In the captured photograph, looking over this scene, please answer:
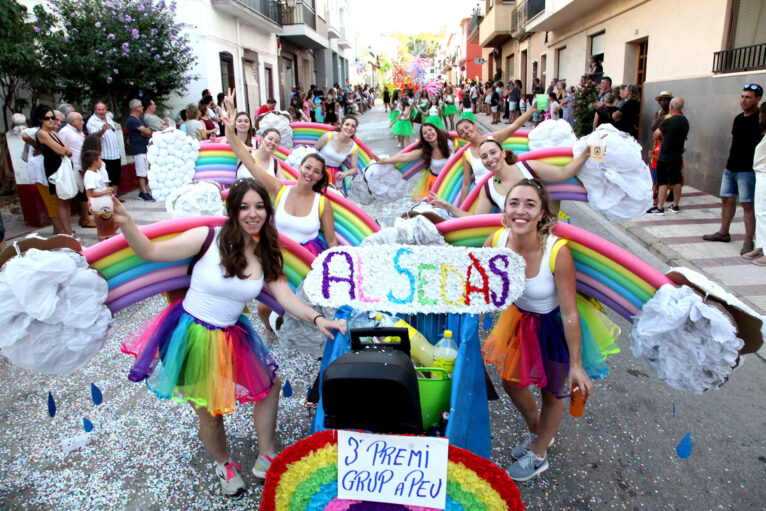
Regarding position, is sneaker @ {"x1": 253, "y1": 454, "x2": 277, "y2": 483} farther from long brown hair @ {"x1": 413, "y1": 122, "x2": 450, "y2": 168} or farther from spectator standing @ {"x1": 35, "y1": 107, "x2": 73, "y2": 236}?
spectator standing @ {"x1": 35, "y1": 107, "x2": 73, "y2": 236}

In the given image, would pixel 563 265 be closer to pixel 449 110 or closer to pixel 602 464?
pixel 602 464

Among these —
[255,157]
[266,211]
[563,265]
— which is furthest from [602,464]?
[255,157]

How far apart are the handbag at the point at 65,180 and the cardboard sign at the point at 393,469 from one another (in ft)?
22.8

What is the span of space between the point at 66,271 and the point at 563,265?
2.26m

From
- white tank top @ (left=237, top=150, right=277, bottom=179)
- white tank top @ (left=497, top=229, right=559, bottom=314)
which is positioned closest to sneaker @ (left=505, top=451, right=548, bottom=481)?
white tank top @ (left=497, top=229, right=559, bottom=314)

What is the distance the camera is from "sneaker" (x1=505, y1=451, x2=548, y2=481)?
2.94 m

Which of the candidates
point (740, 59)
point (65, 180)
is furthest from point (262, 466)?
point (740, 59)

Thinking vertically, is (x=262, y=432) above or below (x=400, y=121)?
below

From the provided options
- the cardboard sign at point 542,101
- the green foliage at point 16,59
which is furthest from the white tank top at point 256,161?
the cardboard sign at point 542,101

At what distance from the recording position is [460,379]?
84.3 inches

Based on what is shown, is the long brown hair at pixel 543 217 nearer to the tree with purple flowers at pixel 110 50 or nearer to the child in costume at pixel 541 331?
the child in costume at pixel 541 331

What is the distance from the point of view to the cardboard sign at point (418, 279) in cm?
239

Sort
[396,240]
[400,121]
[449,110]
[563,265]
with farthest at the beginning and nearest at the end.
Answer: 1. [449,110]
2. [400,121]
3. [396,240]
4. [563,265]

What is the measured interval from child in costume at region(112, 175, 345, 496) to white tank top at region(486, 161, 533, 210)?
1.83m
